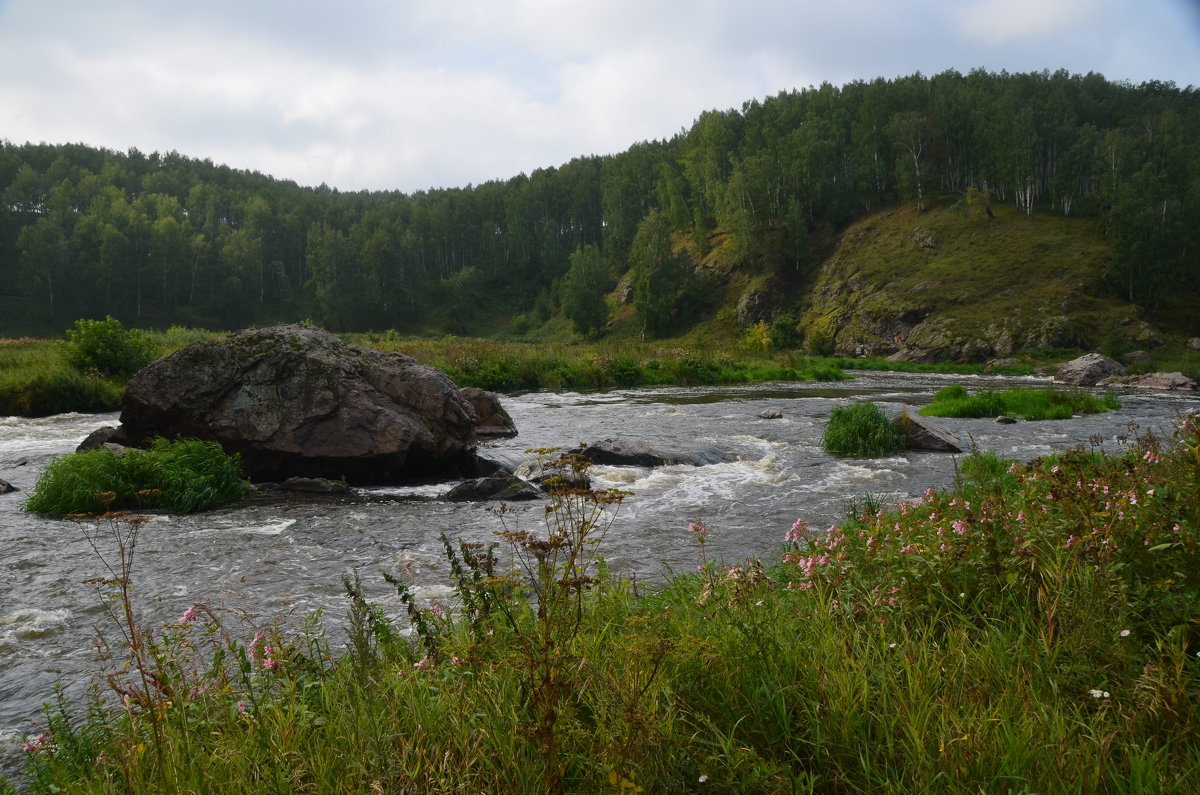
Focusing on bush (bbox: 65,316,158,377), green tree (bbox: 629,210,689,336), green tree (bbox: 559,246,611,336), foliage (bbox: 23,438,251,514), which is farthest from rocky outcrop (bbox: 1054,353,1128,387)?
green tree (bbox: 559,246,611,336)

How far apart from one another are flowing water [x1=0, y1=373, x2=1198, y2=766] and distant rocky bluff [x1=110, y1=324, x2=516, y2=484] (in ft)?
3.48

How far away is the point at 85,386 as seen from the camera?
24.7m

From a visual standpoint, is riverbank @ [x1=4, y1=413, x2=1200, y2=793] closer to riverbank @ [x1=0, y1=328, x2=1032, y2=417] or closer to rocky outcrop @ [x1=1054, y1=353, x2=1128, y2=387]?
riverbank @ [x1=0, y1=328, x2=1032, y2=417]

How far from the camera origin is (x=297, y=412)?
14148mm

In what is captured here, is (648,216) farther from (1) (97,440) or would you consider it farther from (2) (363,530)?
(2) (363,530)

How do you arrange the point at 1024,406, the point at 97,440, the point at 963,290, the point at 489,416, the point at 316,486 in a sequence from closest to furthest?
the point at 316,486
the point at 97,440
the point at 489,416
the point at 1024,406
the point at 963,290

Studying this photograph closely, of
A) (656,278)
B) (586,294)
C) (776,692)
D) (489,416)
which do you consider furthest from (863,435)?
(586,294)

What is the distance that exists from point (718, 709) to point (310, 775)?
192 cm

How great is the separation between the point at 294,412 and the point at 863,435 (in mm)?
13014

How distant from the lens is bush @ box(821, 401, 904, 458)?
54.3 ft

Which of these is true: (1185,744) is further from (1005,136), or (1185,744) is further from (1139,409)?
(1005,136)

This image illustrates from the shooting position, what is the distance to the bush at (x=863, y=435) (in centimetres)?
1656

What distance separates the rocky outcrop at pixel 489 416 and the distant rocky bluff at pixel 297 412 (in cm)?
495

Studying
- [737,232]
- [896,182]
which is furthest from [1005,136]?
[737,232]
